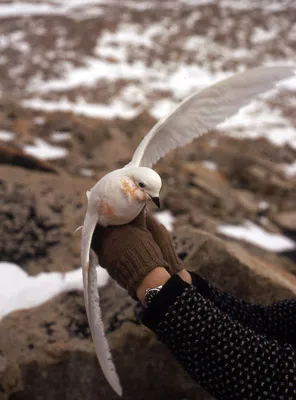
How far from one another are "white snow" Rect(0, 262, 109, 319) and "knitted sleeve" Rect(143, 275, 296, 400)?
1129mm

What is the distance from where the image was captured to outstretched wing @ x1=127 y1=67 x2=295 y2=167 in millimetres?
2010

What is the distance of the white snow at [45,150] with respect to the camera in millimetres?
5650

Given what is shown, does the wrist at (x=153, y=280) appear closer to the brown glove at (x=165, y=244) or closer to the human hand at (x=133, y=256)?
the human hand at (x=133, y=256)

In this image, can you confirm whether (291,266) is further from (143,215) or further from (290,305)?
(143,215)

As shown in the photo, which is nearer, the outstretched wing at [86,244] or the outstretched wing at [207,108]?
the outstretched wing at [86,244]

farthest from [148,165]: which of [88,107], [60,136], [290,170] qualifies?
[88,107]

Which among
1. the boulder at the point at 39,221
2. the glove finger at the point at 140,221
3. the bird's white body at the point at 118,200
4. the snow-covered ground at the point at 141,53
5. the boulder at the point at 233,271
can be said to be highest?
the bird's white body at the point at 118,200

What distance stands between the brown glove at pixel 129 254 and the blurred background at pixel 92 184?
2.44 ft

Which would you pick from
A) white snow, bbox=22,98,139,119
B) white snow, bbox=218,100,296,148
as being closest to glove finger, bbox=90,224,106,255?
white snow, bbox=218,100,296,148

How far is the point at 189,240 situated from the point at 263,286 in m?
0.49

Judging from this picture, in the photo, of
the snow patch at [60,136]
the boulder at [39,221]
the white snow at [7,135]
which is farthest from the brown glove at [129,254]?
the snow patch at [60,136]

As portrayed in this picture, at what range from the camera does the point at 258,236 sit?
14.2ft

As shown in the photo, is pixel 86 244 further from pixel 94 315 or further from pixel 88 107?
pixel 88 107

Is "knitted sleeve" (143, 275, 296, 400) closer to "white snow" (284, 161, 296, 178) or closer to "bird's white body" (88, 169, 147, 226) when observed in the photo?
"bird's white body" (88, 169, 147, 226)
